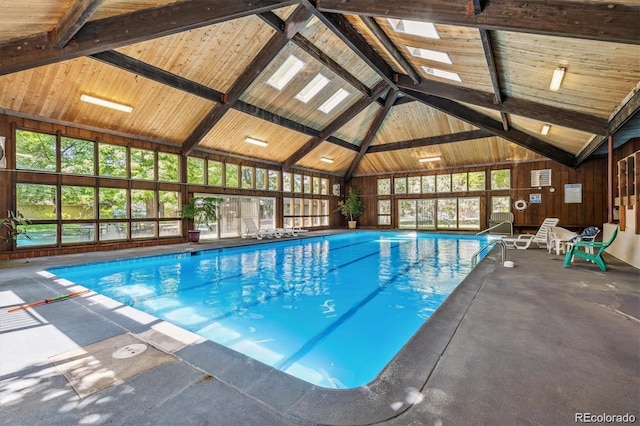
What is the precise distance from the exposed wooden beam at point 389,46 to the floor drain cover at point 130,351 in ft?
19.7

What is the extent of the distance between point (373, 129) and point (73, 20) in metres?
10.4

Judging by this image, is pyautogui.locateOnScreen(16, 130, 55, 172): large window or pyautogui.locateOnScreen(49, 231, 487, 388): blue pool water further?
pyautogui.locateOnScreen(16, 130, 55, 172): large window

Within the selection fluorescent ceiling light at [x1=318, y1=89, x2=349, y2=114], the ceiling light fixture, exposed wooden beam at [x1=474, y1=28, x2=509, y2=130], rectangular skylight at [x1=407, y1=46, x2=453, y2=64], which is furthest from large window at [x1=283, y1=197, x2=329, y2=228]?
exposed wooden beam at [x1=474, y1=28, x2=509, y2=130]

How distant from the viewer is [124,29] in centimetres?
481

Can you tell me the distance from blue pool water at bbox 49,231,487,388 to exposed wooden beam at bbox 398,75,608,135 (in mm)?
3657

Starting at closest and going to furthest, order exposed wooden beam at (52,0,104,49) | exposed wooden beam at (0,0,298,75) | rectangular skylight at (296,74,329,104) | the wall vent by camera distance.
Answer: exposed wooden beam at (52,0,104,49)
exposed wooden beam at (0,0,298,75)
rectangular skylight at (296,74,329,104)
the wall vent

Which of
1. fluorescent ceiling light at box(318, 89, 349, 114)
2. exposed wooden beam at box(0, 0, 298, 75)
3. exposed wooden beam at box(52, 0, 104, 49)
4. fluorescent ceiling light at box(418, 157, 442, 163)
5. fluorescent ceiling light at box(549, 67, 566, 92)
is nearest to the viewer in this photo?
exposed wooden beam at box(52, 0, 104, 49)

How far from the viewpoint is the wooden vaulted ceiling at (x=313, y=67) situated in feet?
13.0

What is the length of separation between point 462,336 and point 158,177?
9525 millimetres

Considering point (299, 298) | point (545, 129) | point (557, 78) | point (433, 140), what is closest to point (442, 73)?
point (557, 78)

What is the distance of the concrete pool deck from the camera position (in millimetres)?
1508

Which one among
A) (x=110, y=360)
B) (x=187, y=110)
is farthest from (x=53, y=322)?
(x=187, y=110)

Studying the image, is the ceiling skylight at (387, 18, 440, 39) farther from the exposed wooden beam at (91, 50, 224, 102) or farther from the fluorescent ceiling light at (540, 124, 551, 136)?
the fluorescent ceiling light at (540, 124, 551, 136)

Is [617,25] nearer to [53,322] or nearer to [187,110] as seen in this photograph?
[53,322]
